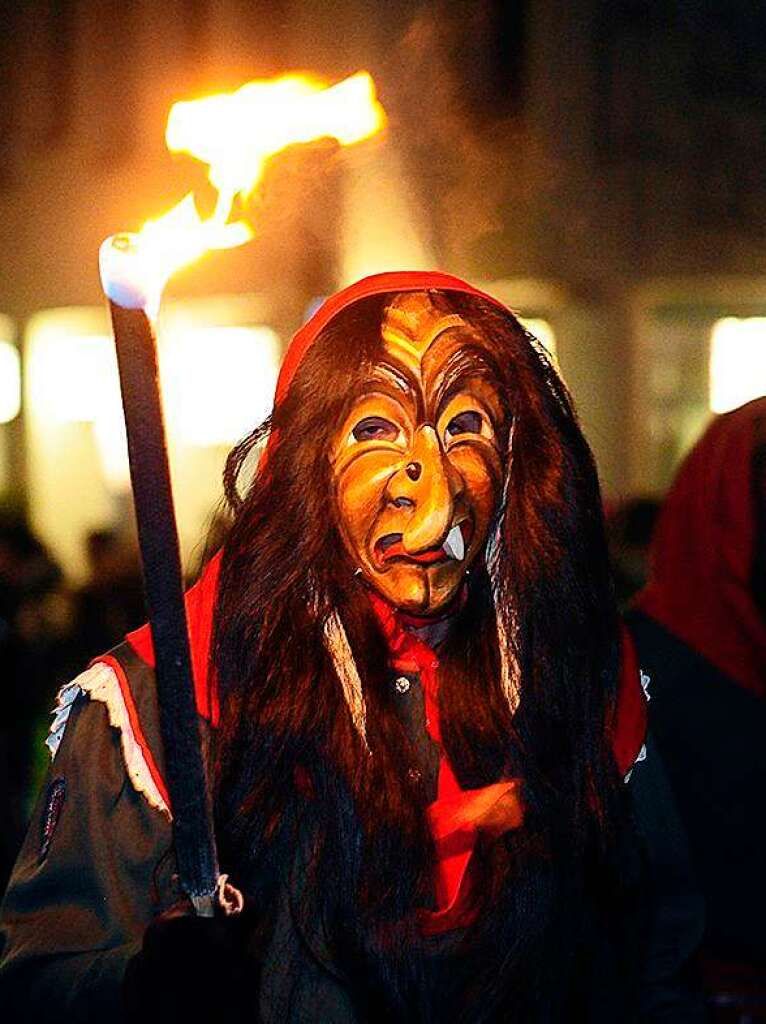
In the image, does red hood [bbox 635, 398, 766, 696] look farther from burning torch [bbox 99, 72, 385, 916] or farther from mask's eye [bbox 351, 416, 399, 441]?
burning torch [bbox 99, 72, 385, 916]

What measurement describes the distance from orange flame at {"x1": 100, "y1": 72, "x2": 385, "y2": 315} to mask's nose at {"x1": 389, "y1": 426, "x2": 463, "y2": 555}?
35 cm

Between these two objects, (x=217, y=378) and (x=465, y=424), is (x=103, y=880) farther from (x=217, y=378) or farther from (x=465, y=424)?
(x=217, y=378)

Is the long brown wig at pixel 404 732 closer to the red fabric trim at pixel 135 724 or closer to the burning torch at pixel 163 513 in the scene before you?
the red fabric trim at pixel 135 724

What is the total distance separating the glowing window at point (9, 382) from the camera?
33.0 feet

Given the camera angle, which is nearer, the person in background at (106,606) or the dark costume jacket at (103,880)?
the dark costume jacket at (103,880)

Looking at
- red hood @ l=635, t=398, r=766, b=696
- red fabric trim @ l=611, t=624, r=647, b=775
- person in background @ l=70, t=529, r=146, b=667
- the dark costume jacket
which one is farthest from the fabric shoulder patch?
person in background @ l=70, t=529, r=146, b=667

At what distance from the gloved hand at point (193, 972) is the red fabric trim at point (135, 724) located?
0.86 feet

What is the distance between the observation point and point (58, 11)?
8.89 metres

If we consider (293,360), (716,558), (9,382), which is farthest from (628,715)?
(9,382)

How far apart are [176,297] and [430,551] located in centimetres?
784

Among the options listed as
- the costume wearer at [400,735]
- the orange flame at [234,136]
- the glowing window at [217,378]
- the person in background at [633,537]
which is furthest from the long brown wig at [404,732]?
the glowing window at [217,378]

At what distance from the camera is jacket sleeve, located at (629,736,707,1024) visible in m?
2.01

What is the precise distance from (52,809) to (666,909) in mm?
842

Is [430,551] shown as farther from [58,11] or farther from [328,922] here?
[58,11]
